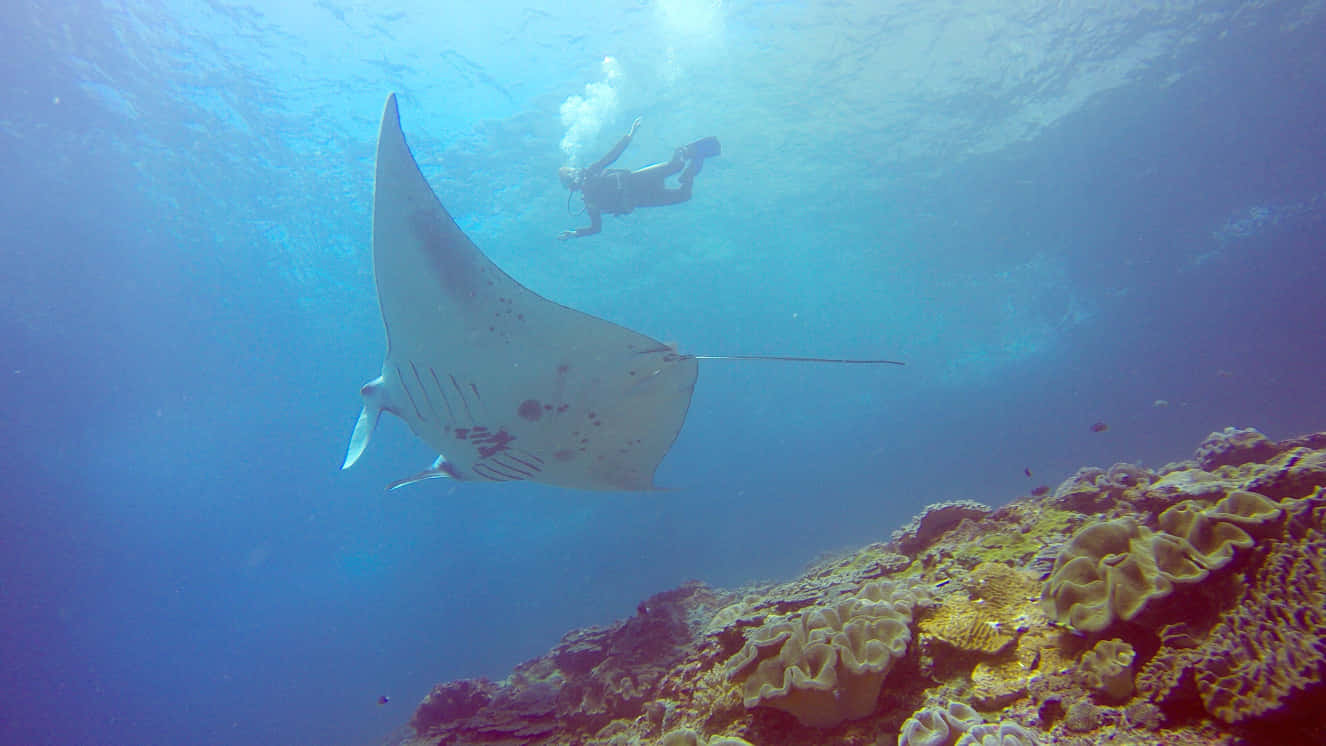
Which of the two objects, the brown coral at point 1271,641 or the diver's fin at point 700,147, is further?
the diver's fin at point 700,147

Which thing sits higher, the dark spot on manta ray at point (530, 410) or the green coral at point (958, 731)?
the dark spot on manta ray at point (530, 410)

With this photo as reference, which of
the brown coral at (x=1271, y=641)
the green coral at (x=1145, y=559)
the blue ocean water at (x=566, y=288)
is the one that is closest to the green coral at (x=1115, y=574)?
the green coral at (x=1145, y=559)

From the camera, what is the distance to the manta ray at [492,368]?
3.17 meters

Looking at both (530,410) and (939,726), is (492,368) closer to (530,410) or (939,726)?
(530,410)

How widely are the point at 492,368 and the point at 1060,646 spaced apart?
3.41 m

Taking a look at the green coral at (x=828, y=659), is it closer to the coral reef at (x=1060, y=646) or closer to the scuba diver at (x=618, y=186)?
the coral reef at (x=1060, y=646)

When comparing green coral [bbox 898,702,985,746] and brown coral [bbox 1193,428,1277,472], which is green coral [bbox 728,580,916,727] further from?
brown coral [bbox 1193,428,1277,472]

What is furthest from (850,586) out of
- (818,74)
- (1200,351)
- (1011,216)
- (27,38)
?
(1200,351)

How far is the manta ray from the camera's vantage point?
3.17m

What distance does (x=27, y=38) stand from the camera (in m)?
11.4

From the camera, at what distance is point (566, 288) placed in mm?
25328

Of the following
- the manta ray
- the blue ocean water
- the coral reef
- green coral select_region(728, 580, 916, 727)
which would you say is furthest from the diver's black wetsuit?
green coral select_region(728, 580, 916, 727)

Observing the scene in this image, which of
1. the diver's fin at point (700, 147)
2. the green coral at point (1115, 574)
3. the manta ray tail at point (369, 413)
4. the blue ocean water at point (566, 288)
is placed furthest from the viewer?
the blue ocean water at point (566, 288)

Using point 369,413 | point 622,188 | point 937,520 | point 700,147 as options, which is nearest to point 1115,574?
point 937,520
